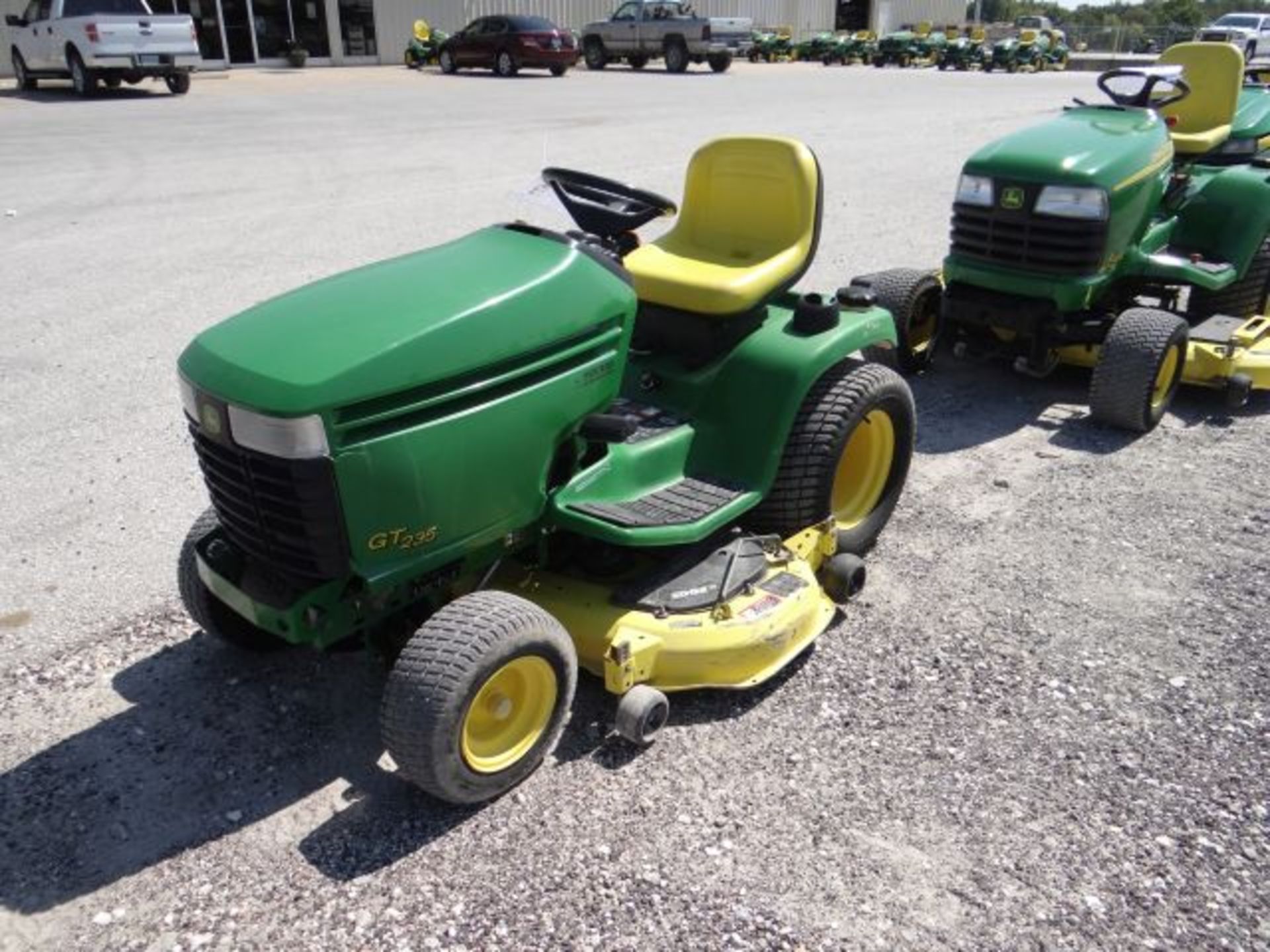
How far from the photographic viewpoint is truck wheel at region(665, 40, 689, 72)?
88.3ft

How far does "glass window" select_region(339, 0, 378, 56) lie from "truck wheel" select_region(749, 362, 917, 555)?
2751 cm

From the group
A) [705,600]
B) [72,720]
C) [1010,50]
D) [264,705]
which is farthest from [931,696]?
[1010,50]

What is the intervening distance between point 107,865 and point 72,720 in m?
0.66

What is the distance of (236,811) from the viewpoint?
280 cm

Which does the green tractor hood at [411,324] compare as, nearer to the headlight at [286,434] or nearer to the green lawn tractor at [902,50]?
the headlight at [286,434]

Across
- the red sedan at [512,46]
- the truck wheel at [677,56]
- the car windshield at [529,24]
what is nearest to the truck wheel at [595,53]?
the truck wheel at [677,56]

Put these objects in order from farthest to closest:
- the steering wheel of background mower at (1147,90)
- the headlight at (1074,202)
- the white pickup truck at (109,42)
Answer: the white pickup truck at (109,42) < the steering wheel of background mower at (1147,90) < the headlight at (1074,202)

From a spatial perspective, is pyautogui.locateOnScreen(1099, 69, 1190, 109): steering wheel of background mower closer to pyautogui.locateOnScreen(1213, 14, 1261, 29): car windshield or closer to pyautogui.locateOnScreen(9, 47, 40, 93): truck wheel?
pyautogui.locateOnScreen(9, 47, 40, 93): truck wheel

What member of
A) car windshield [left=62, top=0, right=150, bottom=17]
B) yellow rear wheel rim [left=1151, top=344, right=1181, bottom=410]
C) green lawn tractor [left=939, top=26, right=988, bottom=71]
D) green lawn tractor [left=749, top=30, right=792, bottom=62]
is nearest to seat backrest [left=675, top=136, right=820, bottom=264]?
yellow rear wheel rim [left=1151, top=344, right=1181, bottom=410]

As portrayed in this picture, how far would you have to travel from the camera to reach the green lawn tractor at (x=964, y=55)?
32.7m

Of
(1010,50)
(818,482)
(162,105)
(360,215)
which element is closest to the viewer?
(818,482)

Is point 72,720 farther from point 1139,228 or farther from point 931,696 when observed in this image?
point 1139,228

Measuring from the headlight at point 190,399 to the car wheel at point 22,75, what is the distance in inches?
811

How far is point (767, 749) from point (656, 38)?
88.1 feet
